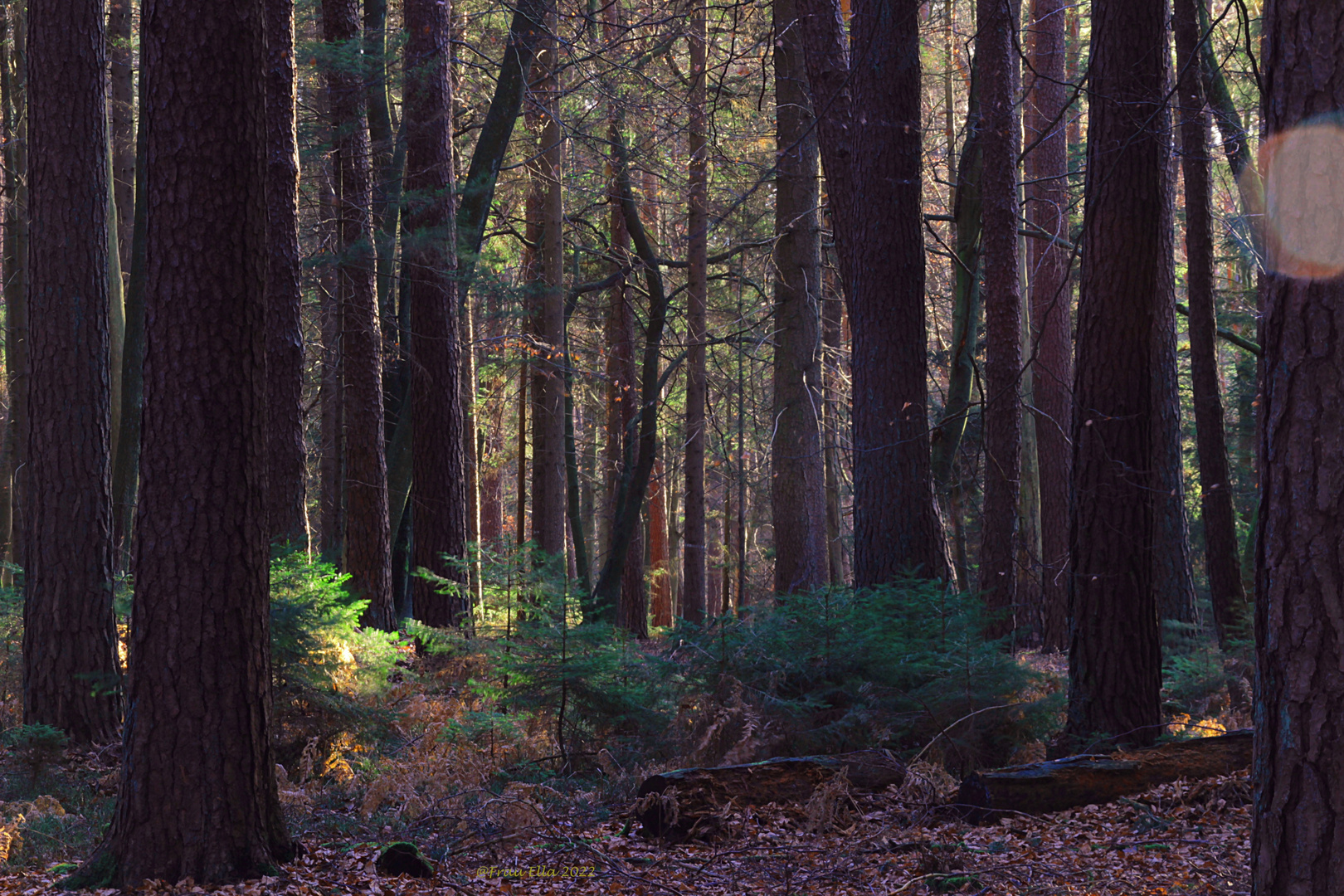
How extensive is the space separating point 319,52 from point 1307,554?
12174mm

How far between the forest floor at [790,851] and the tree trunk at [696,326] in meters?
10.5

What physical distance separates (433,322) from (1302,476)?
1188 cm

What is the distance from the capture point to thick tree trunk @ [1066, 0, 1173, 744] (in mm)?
6383

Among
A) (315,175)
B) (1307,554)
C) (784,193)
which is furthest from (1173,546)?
(315,175)

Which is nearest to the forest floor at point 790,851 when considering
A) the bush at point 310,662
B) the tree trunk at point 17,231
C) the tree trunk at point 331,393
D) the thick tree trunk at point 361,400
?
the bush at point 310,662

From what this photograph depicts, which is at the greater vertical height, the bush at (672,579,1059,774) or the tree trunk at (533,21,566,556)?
the tree trunk at (533,21,566,556)

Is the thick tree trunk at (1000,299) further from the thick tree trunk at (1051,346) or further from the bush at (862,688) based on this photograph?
the bush at (862,688)

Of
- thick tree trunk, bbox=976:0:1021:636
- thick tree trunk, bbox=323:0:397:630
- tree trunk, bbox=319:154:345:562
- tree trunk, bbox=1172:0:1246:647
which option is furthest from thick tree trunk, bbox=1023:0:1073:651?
tree trunk, bbox=319:154:345:562

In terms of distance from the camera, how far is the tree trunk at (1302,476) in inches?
122

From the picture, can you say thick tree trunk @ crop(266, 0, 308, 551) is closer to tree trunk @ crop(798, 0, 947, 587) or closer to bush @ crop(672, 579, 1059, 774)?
bush @ crop(672, 579, 1059, 774)

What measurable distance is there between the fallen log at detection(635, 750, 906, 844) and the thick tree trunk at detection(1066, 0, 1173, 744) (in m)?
1.54

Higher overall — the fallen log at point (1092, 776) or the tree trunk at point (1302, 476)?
the tree trunk at point (1302, 476)

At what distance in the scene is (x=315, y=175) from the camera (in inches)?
594

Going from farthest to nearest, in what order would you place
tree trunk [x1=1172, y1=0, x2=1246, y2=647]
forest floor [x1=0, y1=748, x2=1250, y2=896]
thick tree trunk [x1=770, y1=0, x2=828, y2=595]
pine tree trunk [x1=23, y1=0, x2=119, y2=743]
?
thick tree trunk [x1=770, y1=0, x2=828, y2=595] < tree trunk [x1=1172, y1=0, x2=1246, y2=647] < pine tree trunk [x1=23, y1=0, x2=119, y2=743] < forest floor [x1=0, y1=748, x2=1250, y2=896]
